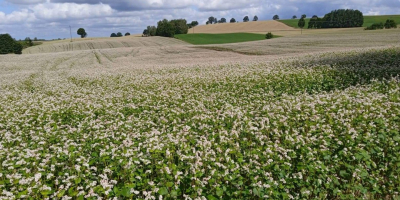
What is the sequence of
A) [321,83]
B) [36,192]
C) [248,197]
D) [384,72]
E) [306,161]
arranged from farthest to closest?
1. [384,72]
2. [321,83]
3. [306,161]
4. [248,197]
5. [36,192]

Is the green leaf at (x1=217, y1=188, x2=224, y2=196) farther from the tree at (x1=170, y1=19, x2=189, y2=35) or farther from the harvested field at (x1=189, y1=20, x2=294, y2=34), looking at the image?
the tree at (x1=170, y1=19, x2=189, y2=35)

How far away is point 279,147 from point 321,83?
12.9m

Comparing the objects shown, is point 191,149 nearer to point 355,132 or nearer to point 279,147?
point 279,147

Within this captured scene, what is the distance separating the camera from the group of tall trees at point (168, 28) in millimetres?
124312

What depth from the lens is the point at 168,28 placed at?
407ft

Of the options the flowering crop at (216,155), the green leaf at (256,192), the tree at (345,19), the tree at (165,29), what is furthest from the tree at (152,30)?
the green leaf at (256,192)

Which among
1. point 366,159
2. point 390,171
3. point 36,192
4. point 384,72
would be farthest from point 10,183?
point 384,72

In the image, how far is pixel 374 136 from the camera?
834cm

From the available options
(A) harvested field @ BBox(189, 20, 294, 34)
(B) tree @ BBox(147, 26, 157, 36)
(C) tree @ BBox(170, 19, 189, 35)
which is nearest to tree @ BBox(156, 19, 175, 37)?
(B) tree @ BBox(147, 26, 157, 36)

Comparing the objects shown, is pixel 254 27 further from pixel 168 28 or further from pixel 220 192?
pixel 220 192

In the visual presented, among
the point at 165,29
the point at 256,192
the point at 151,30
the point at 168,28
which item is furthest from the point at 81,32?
the point at 256,192

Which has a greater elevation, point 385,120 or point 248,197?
point 385,120

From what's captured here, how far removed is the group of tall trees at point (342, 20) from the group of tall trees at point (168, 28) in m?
55.9

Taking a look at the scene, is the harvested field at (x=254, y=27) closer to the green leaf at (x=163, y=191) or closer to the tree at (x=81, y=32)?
the tree at (x=81, y=32)
